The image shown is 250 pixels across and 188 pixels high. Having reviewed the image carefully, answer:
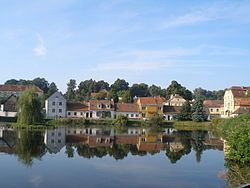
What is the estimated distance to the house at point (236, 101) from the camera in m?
86.7

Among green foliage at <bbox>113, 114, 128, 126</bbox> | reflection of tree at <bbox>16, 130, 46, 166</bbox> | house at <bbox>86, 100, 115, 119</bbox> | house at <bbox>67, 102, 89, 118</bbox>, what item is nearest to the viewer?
reflection of tree at <bbox>16, 130, 46, 166</bbox>

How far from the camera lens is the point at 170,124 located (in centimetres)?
8119

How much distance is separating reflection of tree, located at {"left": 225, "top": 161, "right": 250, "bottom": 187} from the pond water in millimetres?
423

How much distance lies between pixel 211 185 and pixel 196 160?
10612mm

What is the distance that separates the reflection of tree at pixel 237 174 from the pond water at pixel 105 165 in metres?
0.42

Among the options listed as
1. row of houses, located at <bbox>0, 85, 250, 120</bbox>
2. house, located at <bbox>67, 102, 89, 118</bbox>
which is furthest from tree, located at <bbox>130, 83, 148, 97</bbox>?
house, located at <bbox>67, 102, 89, 118</bbox>

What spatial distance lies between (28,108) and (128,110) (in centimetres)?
3878

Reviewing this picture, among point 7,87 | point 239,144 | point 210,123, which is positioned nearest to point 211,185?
point 239,144

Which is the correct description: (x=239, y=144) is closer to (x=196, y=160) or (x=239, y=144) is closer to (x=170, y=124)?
(x=196, y=160)

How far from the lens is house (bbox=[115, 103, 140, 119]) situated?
91375mm

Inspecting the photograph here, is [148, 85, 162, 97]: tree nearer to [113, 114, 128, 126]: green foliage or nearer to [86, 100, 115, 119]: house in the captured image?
[86, 100, 115, 119]: house

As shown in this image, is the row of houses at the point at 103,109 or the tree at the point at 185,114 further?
the row of houses at the point at 103,109

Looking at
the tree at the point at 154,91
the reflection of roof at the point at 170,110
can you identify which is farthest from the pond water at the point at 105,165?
the tree at the point at 154,91

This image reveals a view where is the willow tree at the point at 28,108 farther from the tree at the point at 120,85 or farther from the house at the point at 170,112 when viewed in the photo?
the tree at the point at 120,85
